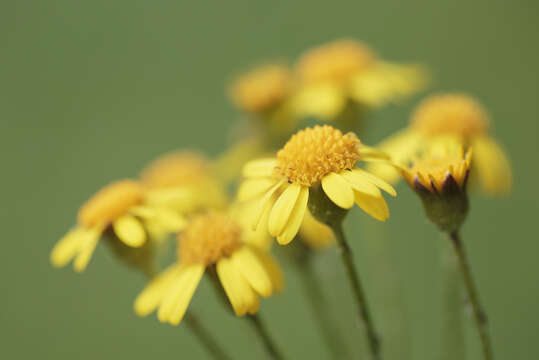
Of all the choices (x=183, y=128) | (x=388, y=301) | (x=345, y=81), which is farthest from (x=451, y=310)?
(x=183, y=128)

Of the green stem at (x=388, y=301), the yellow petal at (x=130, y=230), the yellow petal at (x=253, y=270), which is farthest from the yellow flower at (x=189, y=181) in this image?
the green stem at (x=388, y=301)

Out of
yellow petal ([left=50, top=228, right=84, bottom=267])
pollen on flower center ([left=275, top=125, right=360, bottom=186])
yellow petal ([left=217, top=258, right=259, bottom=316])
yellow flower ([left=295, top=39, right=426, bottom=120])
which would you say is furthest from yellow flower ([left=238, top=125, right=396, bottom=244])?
yellow flower ([left=295, top=39, right=426, bottom=120])

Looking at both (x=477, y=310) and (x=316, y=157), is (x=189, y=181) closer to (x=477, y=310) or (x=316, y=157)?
(x=316, y=157)

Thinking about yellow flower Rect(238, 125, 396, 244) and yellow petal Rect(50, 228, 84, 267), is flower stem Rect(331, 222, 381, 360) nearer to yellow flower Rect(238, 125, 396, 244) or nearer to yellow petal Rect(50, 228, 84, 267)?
yellow flower Rect(238, 125, 396, 244)

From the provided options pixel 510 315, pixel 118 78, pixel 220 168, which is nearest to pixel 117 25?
pixel 118 78

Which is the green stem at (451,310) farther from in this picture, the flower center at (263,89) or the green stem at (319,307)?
the flower center at (263,89)

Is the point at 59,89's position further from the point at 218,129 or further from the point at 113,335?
the point at 113,335
